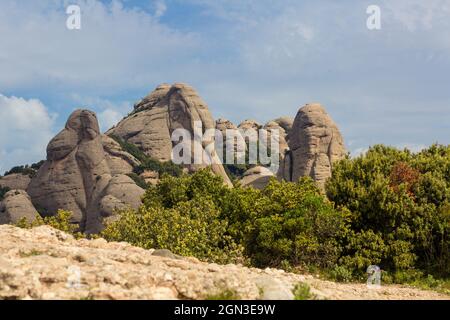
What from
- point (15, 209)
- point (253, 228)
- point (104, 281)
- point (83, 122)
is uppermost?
point (83, 122)

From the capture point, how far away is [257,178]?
292 ft

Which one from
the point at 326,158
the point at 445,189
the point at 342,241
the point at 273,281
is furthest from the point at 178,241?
the point at 326,158

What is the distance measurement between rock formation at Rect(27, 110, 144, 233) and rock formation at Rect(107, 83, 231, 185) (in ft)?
70.1

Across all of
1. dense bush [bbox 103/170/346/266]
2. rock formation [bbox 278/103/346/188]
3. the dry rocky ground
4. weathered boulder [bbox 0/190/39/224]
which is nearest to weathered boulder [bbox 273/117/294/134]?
rock formation [bbox 278/103/346/188]

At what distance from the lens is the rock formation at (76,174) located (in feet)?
232

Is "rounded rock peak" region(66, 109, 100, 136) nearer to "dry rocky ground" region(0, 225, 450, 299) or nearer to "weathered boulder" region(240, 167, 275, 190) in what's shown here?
"weathered boulder" region(240, 167, 275, 190)

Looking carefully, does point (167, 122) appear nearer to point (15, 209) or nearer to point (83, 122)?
point (83, 122)

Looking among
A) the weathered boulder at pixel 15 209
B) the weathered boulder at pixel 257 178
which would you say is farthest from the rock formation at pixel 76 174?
the weathered boulder at pixel 257 178

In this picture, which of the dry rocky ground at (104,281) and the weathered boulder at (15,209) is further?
the weathered boulder at (15,209)

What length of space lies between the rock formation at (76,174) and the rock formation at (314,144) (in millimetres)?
26188

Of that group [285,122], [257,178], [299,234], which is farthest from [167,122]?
[299,234]

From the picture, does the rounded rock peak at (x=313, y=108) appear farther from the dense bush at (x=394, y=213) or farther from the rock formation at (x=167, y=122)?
the dense bush at (x=394, y=213)

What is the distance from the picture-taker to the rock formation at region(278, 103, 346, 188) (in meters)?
81.2

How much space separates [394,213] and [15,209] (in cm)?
4980
